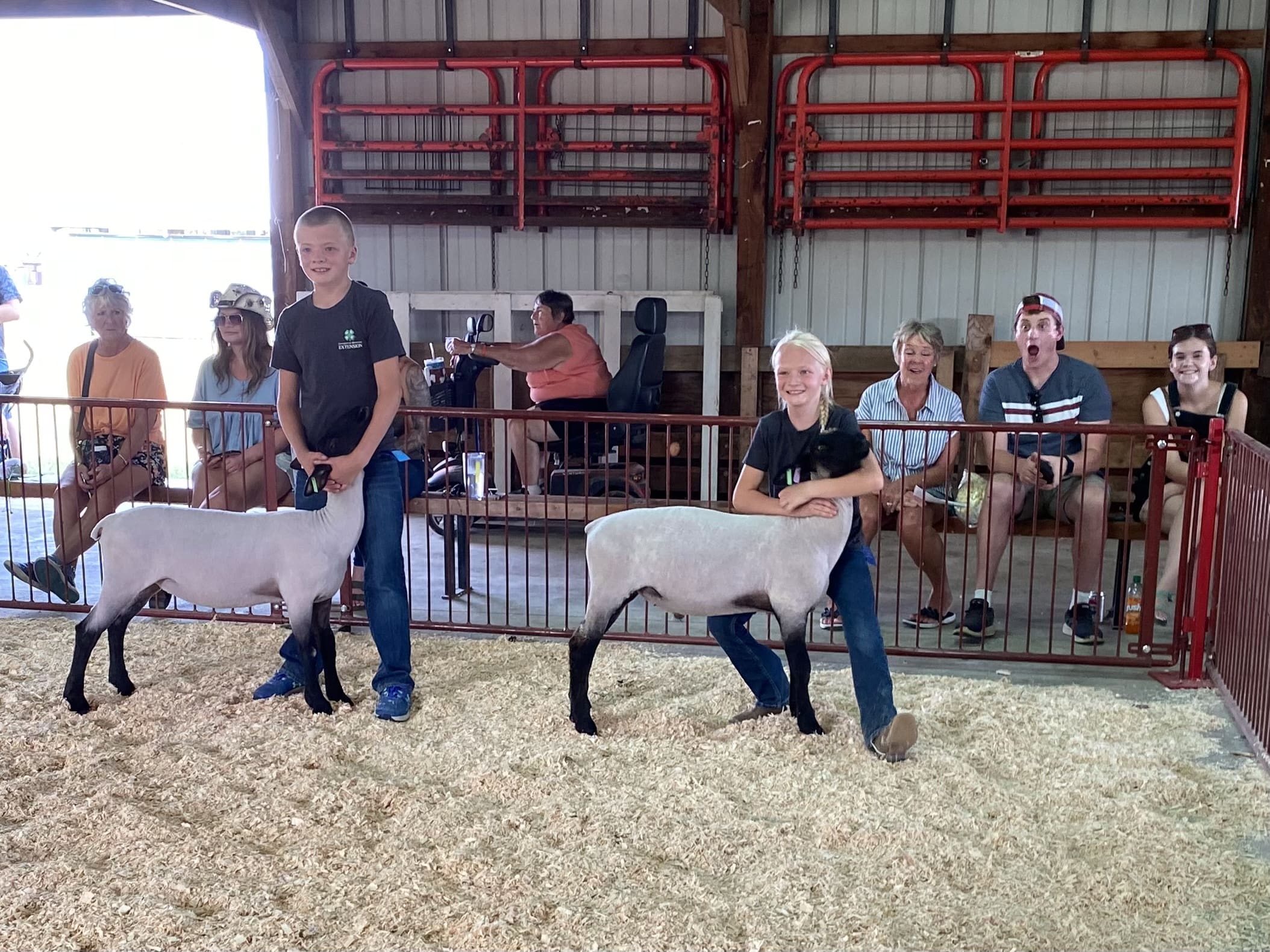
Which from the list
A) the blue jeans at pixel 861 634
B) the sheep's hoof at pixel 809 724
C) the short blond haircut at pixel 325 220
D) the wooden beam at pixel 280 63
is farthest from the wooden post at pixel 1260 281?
the wooden beam at pixel 280 63

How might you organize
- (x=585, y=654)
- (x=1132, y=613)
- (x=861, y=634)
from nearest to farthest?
(x=861, y=634) < (x=585, y=654) < (x=1132, y=613)

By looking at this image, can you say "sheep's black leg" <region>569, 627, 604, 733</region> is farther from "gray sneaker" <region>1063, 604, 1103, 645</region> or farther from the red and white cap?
the red and white cap

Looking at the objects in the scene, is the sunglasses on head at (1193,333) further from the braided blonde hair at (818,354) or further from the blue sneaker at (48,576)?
the blue sneaker at (48,576)

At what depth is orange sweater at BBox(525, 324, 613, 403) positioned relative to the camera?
22.3ft

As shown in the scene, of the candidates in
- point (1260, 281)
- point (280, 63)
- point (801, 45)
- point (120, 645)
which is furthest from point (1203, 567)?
point (280, 63)

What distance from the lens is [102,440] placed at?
18.0ft

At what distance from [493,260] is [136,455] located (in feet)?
12.4

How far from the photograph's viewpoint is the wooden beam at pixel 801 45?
761cm

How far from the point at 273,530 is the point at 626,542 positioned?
1211 millimetres

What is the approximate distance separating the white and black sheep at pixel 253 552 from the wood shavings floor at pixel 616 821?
0.42 metres

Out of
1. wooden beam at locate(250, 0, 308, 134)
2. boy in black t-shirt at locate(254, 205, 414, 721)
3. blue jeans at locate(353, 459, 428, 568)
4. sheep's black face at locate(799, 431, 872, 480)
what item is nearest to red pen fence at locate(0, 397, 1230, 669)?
blue jeans at locate(353, 459, 428, 568)

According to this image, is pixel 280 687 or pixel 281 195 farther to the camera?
pixel 281 195

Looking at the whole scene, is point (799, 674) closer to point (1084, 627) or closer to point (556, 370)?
point (1084, 627)

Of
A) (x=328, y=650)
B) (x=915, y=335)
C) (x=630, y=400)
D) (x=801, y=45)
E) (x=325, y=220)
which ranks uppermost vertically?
(x=801, y=45)
